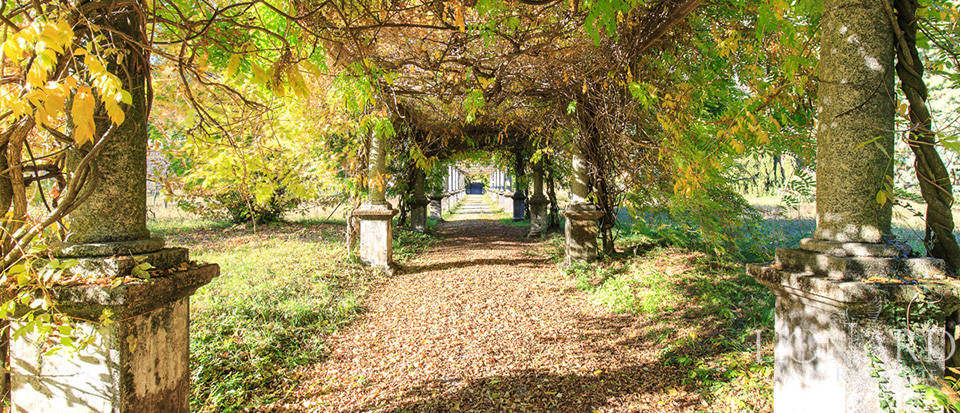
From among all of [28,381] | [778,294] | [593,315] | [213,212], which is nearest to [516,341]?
[593,315]

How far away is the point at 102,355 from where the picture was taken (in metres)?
1.60

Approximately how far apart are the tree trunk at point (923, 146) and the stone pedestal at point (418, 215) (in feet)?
33.7

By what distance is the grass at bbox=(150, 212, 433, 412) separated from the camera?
291 cm

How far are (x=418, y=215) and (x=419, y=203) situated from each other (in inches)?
14.0

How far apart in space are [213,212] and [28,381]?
1129cm

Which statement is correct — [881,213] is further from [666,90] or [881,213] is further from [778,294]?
[666,90]

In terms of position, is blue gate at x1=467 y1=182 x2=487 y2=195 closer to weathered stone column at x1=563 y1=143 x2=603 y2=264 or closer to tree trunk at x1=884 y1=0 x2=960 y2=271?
weathered stone column at x1=563 y1=143 x2=603 y2=264

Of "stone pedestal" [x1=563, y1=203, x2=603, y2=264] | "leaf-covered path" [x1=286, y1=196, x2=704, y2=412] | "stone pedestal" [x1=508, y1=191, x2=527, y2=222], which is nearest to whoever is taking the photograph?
"leaf-covered path" [x1=286, y1=196, x2=704, y2=412]

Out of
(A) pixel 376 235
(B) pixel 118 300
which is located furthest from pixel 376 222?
(B) pixel 118 300

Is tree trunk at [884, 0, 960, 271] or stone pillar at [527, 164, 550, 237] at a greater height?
tree trunk at [884, 0, 960, 271]

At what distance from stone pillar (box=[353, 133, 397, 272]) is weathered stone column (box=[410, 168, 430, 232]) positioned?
4.68 m

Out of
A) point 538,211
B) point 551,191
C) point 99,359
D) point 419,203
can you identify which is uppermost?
point 551,191

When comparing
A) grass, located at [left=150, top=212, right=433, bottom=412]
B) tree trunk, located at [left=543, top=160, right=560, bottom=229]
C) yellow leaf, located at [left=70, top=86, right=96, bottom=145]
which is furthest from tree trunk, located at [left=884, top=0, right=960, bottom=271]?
tree trunk, located at [left=543, top=160, right=560, bottom=229]

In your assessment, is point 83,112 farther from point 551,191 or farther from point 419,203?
point 551,191
